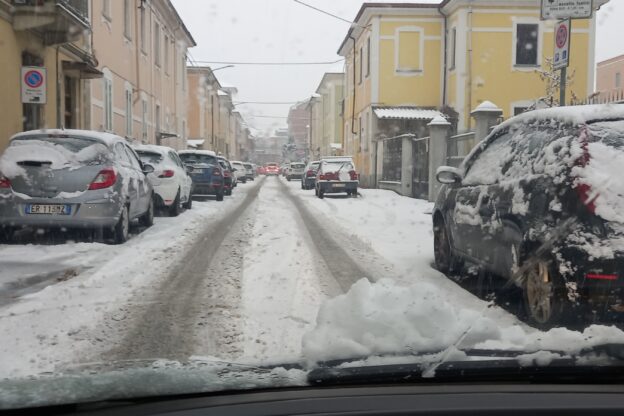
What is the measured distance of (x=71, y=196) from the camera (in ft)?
25.7

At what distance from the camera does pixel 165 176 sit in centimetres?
1253

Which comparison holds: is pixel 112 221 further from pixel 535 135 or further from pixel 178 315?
pixel 535 135

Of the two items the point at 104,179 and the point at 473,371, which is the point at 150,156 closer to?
the point at 104,179

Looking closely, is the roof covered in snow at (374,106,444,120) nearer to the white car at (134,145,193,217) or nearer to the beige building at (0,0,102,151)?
the beige building at (0,0,102,151)

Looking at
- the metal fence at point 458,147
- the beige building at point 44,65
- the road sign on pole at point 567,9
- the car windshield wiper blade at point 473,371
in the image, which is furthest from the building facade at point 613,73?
the beige building at point 44,65

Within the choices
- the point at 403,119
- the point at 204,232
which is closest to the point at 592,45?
the point at 403,119

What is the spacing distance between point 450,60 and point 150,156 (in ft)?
59.9

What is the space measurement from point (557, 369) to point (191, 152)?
17.4 m

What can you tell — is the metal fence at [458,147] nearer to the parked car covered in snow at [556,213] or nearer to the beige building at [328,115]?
the parked car covered in snow at [556,213]

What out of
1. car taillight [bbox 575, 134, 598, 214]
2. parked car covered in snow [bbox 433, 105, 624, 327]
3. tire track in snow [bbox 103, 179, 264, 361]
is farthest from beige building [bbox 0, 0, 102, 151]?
car taillight [bbox 575, 134, 598, 214]

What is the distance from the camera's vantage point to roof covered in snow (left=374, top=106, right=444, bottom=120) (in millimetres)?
27616

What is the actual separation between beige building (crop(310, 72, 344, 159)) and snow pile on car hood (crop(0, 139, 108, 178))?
128ft

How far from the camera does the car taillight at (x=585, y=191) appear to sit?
11.5 ft

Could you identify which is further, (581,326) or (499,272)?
(499,272)
